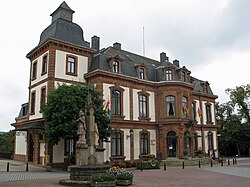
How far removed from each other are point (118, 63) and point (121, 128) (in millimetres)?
6833

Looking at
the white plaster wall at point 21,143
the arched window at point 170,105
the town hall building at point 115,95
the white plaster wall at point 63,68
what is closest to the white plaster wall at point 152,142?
the town hall building at point 115,95

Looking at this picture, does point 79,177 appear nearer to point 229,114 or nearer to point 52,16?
point 52,16

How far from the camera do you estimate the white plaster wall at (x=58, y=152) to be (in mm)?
24270

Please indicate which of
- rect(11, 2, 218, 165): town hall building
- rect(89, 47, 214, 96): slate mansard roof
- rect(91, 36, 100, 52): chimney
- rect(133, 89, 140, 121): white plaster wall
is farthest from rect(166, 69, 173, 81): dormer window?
rect(91, 36, 100, 52): chimney

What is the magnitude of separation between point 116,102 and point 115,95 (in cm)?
74

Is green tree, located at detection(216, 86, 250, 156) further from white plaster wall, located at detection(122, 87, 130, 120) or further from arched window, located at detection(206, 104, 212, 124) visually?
white plaster wall, located at detection(122, 87, 130, 120)

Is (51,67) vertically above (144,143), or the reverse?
(51,67)

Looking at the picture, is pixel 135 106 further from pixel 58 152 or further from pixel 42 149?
pixel 42 149

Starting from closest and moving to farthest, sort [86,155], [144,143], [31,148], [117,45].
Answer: [86,155] < [31,148] < [144,143] < [117,45]

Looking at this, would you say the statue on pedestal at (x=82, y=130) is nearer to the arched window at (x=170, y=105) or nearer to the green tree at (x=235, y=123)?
the arched window at (x=170, y=105)

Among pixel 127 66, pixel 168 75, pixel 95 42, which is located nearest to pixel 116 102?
pixel 127 66

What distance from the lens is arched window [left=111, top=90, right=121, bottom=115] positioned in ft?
94.7

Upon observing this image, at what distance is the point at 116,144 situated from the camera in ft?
93.1

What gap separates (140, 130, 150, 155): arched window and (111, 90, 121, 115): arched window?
13.2 ft
